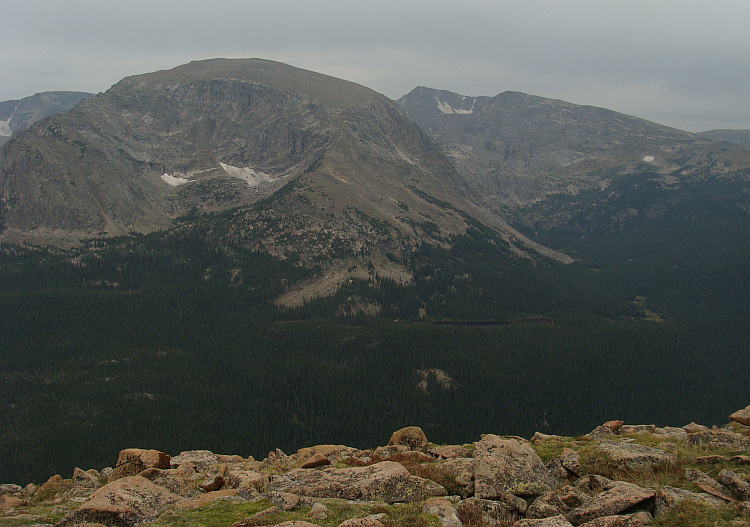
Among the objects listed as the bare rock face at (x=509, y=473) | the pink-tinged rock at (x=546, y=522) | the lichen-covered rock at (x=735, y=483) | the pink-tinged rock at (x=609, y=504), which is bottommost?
the bare rock face at (x=509, y=473)

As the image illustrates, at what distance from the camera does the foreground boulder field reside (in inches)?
935

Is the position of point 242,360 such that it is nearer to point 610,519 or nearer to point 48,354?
point 48,354

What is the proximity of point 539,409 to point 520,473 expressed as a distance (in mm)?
140504

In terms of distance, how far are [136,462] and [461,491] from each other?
24.7 metres

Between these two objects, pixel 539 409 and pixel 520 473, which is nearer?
pixel 520 473

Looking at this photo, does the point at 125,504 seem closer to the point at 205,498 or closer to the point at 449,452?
the point at 205,498

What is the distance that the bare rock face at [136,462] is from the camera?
128 ft

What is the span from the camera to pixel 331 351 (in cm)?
18950

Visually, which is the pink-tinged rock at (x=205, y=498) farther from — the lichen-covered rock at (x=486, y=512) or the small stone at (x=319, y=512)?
the lichen-covered rock at (x=486, y=512)

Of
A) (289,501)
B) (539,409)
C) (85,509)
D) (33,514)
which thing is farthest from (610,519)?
(539,409)

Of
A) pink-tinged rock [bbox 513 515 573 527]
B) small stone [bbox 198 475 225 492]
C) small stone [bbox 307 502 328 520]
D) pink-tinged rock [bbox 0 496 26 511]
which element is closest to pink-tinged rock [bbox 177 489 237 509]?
small stone [bbox 198 475 225 492]

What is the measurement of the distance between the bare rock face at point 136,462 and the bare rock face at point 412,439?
58.0 feet

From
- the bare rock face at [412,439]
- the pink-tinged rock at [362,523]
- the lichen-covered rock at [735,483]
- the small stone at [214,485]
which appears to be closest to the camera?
the pink-tinged rock at [362,523]

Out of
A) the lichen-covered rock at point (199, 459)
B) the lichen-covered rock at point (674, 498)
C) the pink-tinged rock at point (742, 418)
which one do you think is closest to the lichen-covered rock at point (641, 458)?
the lichen-covered rock at point (674, 498)
